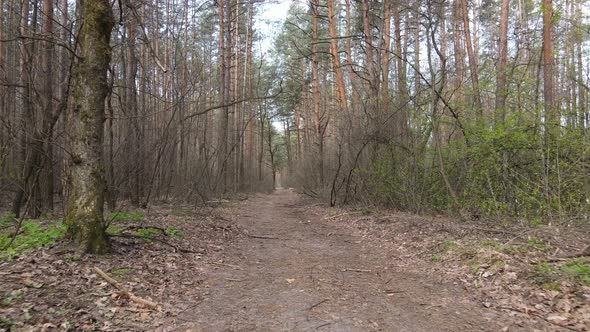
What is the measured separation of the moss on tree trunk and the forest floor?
14.9 inches

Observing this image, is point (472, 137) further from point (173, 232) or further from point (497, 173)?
point (173, 232)

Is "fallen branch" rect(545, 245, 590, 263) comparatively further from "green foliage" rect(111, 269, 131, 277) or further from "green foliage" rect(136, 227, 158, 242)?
"green foliage" rect(136, 227, 158, 242)

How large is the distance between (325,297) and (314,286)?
0.45 metres

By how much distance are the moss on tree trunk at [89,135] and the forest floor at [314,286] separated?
377 millimetres

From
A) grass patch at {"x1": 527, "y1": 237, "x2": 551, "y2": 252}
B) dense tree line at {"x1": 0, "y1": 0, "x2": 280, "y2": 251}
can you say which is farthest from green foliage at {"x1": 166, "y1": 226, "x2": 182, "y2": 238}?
grass patch at {"x1": 527, "y1": 237, "x2": 551, "y2": 252}

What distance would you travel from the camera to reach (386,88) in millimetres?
12555

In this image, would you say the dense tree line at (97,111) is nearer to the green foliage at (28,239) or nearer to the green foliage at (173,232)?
the green foliage at (28,239)

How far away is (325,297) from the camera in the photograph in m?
4.55

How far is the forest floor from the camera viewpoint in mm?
3738

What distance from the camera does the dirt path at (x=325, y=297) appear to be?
12.4ft

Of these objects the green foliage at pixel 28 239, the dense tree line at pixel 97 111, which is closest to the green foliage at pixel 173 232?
the dense tree line at pixel 97 111

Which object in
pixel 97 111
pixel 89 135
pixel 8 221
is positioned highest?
pixel 97 111

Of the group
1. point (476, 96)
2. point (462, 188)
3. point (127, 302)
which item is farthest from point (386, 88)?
point (127, 302)

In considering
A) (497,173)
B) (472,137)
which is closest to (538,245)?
(497,173)
